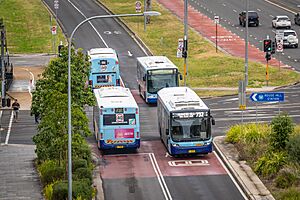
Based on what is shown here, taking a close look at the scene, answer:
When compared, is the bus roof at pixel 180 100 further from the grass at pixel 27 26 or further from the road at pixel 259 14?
the grass at pixel 27 26

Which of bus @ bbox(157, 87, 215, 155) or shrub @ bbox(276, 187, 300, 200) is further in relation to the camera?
bus @ bbox(157, 87, 215, 155)

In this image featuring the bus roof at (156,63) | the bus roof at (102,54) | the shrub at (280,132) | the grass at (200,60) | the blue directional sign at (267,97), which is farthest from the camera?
the grass at (200,60)

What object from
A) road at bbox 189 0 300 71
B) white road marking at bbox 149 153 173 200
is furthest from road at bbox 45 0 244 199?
road at bbox 189 0 300 71

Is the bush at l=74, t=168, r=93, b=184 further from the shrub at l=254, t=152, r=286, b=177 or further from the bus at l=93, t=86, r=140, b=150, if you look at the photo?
the shrub at l=254, t=152, r=286, b=177

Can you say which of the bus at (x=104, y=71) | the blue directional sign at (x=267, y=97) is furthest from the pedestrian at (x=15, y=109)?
the blue directional sign at (x=267, y=97)

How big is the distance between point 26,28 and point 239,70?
33.2 meters

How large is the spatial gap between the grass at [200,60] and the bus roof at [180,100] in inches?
794

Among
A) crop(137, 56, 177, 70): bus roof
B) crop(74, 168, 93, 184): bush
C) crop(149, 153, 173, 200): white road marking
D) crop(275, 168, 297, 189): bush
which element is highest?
crop(137, 56, 177, 70): bus roof

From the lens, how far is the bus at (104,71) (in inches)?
2773

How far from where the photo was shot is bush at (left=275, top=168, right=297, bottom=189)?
44.6 meters

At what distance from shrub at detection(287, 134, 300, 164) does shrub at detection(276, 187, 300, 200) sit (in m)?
2.94

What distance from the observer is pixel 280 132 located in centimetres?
4756

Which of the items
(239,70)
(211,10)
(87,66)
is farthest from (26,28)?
(87,66)

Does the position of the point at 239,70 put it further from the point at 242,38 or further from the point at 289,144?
the point at 289,144
